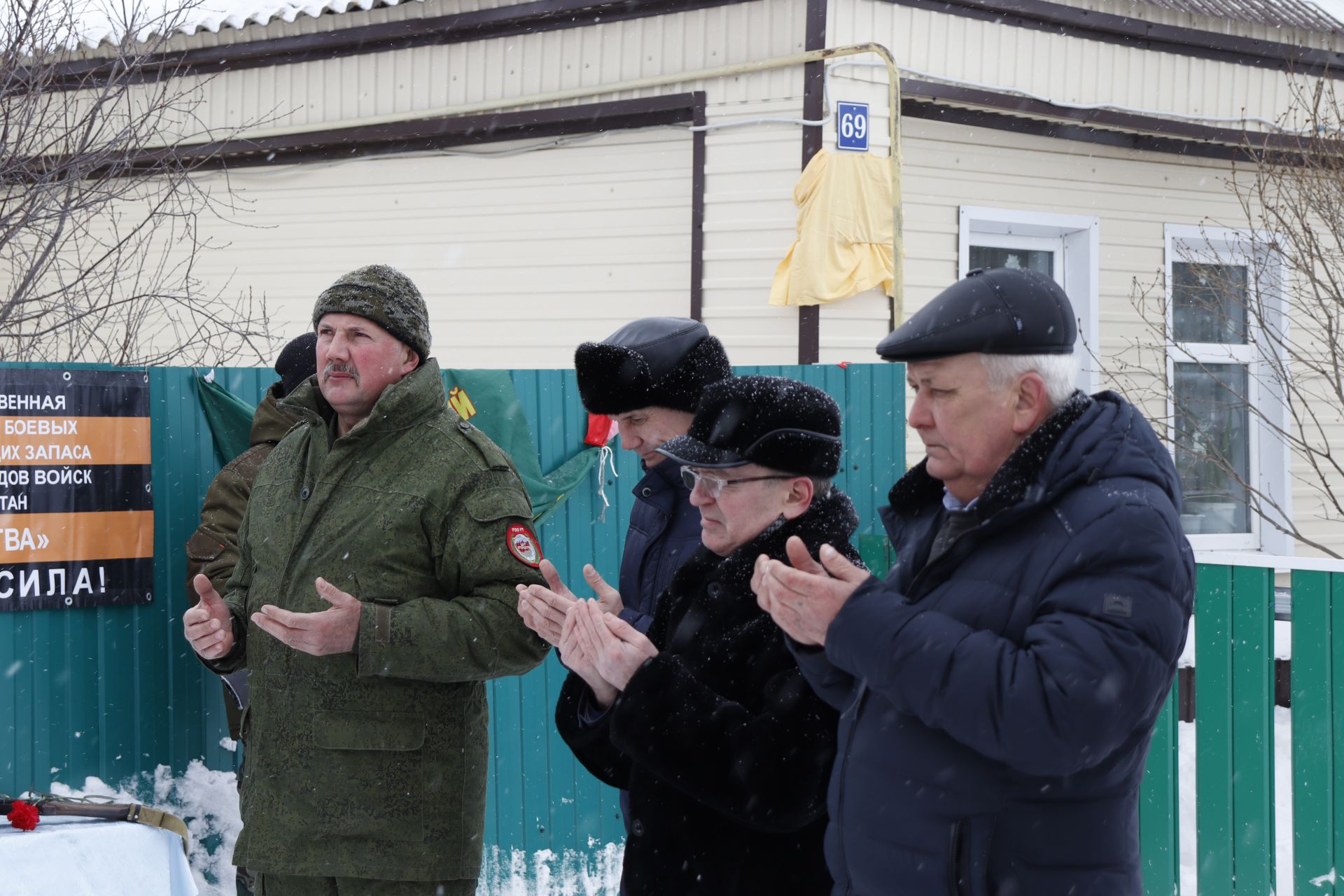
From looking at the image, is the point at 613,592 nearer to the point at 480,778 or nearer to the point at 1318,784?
the point at 480,778

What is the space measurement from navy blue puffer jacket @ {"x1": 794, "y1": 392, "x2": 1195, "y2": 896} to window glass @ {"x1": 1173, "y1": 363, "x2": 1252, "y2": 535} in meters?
7.01

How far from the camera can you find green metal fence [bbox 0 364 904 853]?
4332 millimetres

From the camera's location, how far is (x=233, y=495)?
4141 mm

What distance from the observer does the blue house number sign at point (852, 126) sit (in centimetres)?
695

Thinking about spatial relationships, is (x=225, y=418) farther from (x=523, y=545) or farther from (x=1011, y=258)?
(x=1011, y=258)

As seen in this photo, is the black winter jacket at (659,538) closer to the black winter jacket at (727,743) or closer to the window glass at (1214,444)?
the black winter jacket at (727,743)

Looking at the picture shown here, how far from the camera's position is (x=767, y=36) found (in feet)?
23.4

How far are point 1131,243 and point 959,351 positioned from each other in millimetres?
7026

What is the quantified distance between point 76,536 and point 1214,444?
23.7 feet

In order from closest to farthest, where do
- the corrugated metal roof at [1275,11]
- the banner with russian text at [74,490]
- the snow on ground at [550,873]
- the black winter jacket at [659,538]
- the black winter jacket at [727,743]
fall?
the black winter jacket at [727,743], the black winter jacket at [659,538], the banner with russian text at [74,490], the snow on ground at [550,873], the corrugated metal roof at [1275,11]

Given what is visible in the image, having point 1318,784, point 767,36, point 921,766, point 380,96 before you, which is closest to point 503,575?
point 921,766

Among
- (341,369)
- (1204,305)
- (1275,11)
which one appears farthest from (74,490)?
(1275,11)

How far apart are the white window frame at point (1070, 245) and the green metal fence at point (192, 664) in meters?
2.79

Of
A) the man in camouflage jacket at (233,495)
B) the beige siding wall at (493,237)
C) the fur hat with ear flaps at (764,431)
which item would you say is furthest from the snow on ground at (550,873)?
the beige siding wall at (493,237)
